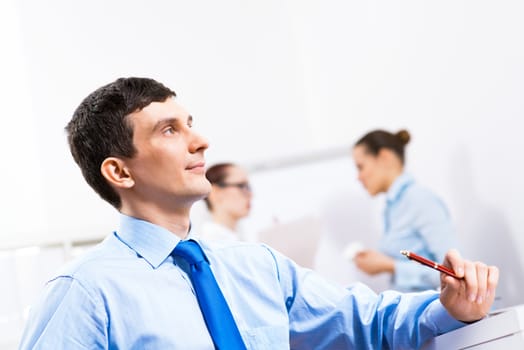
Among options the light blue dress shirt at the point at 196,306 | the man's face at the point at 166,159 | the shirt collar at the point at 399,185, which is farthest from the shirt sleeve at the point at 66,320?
the shirt collar at the point at 399,185

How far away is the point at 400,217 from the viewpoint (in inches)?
130

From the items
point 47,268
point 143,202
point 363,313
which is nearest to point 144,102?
point 143,202

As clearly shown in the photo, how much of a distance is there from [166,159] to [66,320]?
0.36 metres

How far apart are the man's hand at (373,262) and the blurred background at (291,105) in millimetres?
188

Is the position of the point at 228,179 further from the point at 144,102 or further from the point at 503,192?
the point at 144,102

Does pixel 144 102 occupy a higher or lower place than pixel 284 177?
higher

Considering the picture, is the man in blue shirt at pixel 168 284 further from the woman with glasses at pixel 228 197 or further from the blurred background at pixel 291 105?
the woman with glasses at pixel 228 197

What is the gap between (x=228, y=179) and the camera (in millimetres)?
3557

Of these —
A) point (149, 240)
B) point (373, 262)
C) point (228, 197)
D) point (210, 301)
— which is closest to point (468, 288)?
point (210, 301)

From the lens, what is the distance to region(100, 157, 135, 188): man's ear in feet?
4.93

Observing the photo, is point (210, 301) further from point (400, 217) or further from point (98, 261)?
point (400, 217)

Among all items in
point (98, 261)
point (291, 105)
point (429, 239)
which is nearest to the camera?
point (98, 261)

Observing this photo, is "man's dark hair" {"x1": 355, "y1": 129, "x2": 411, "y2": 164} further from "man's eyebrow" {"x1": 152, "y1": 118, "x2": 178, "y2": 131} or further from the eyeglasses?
"man's eyebrow" {"x1": 152, "y1": 118, "x2": 178, "y2": 131}

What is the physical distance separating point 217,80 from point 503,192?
1.50 m
